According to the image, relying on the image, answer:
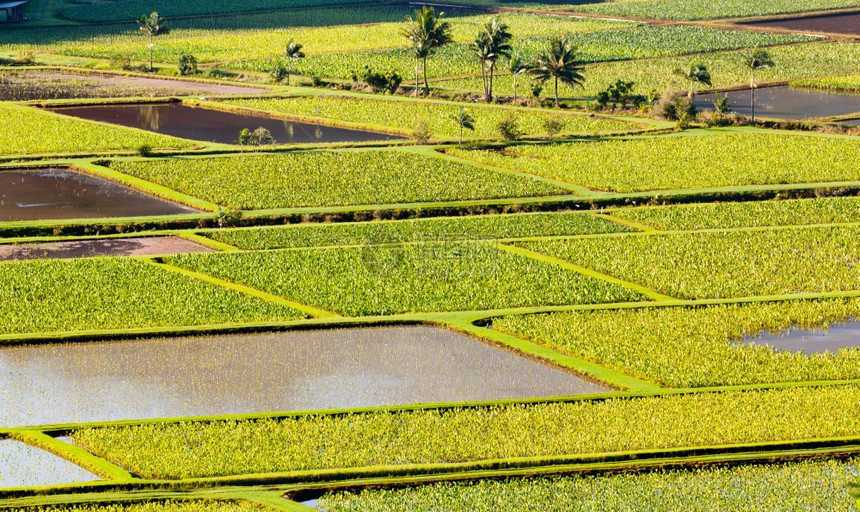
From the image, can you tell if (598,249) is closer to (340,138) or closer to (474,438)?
(474,438)

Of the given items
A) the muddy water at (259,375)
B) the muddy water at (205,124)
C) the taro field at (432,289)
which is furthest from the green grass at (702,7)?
the muddy water at (259,375)

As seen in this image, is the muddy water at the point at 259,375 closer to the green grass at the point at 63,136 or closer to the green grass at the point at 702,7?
the green grass at the point at 63,136

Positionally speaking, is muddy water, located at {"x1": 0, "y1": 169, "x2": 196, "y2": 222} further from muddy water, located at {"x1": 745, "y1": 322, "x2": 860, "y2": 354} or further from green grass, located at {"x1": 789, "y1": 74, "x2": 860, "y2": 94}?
green grass, located at {"x1": 789, "y1": 74, "x2": 860, "y2": 94}

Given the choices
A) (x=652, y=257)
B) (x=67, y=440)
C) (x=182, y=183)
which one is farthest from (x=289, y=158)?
(x=67, y=440)

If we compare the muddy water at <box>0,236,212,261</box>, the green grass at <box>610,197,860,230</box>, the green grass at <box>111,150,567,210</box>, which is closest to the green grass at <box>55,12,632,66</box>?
the green grass at <box>111,150,567,210</box>

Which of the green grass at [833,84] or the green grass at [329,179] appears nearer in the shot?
the green grass at [329,179]
